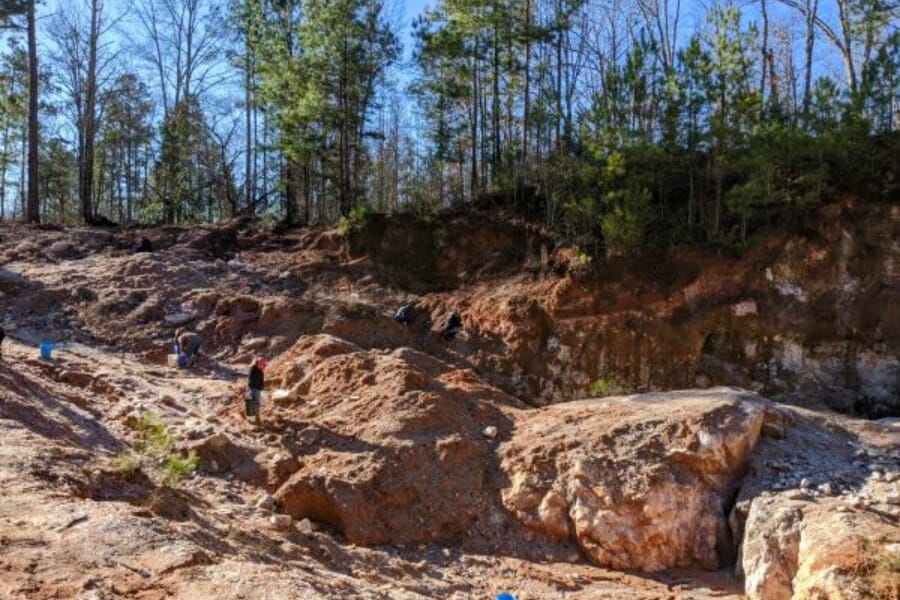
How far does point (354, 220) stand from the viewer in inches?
665

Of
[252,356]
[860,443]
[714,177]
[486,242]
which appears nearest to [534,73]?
[486,242]

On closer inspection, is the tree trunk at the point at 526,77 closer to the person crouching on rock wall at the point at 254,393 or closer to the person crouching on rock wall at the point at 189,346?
the person crouching on rock wall at the point at 189,346

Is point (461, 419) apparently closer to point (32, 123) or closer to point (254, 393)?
point (254, 393)

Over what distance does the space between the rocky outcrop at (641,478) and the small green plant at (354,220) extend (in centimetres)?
950

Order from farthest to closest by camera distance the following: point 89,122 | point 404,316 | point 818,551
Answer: point 89,122 → point 404,316 → point 818,551

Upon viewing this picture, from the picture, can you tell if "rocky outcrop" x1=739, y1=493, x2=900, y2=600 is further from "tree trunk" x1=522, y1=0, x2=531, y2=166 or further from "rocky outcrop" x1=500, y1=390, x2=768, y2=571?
"tree trunk" x1=522, y1=0, x2=531, y2=166

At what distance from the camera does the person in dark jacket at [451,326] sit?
13586 millimetres

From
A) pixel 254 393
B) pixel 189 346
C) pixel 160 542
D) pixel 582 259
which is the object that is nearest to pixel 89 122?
pixel 189 346

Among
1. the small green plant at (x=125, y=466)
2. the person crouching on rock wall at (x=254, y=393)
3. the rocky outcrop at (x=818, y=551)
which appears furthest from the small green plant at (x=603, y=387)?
the small green plant at (x=125, y=466)

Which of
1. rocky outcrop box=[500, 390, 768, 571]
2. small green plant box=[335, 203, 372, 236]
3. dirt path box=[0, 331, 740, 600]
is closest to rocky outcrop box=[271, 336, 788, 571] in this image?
rocky outcrop box=[500, 390, 768, 571]

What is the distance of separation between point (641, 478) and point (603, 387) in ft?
14.9

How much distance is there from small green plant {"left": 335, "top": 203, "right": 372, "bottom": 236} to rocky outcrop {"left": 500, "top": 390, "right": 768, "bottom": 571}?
9.50 meters

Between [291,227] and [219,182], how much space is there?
701 cm

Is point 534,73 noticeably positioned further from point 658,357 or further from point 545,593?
point 545,593
